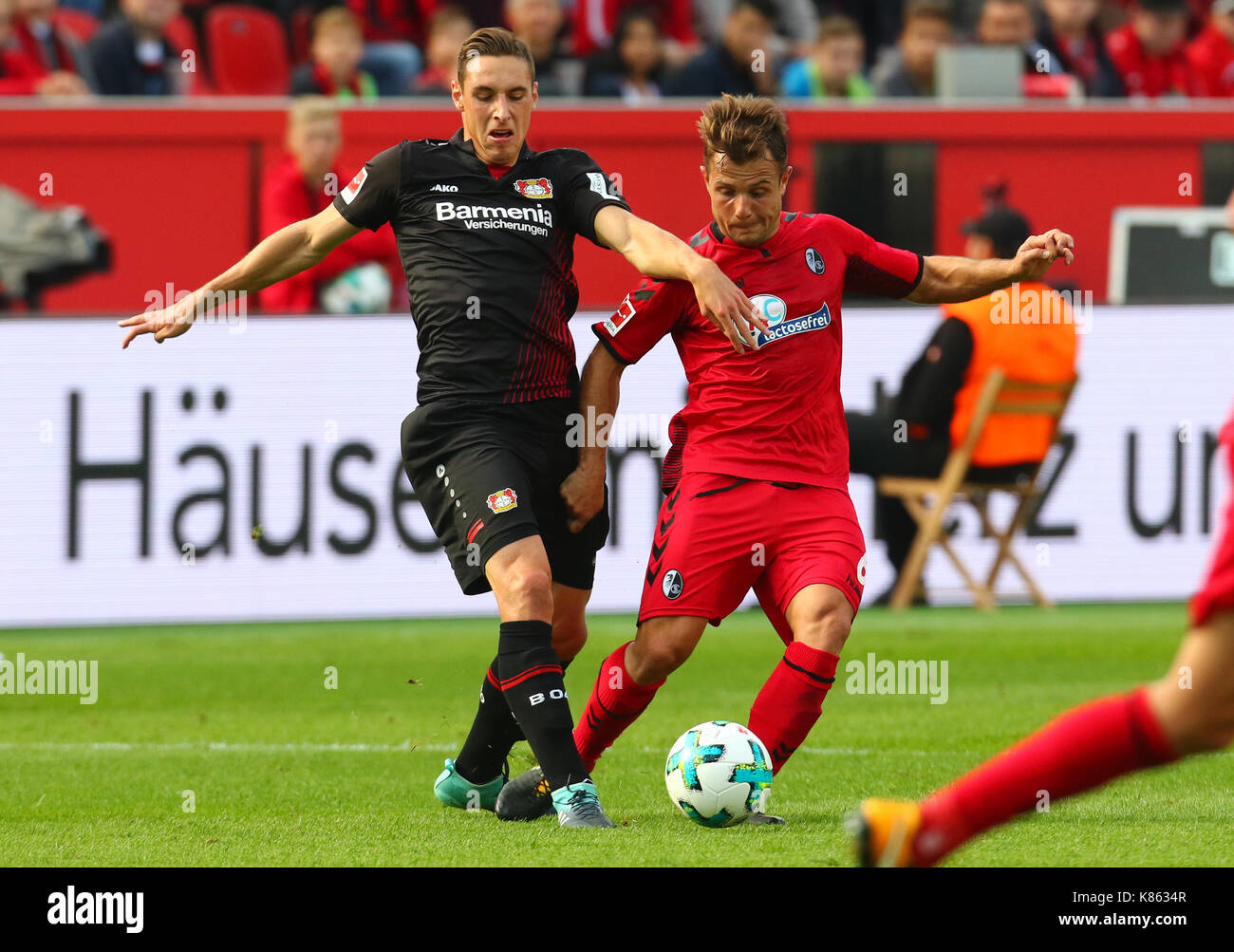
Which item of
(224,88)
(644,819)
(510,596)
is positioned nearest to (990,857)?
(644,819)

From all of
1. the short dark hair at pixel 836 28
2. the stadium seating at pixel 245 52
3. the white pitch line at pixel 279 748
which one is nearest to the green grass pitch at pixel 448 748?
the white pitch line at pixel 279 748

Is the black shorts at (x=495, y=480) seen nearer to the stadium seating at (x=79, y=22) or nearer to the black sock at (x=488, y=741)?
the black sock at (x=488, y=741)

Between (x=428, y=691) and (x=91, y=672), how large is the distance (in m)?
1.91

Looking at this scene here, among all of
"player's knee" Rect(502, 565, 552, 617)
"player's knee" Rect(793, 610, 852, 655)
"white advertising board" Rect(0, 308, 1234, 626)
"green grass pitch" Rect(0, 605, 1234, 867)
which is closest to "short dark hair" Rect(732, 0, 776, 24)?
"white advertising board" Rect(0, 308, 1234, 626)

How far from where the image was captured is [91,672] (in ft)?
31.7

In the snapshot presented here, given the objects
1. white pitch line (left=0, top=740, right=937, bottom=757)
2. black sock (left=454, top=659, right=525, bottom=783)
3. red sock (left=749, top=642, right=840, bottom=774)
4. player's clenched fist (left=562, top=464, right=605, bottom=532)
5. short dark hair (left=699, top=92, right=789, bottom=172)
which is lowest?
Answer: white pitch line (left=0, top=740, right=937, bottom=757)

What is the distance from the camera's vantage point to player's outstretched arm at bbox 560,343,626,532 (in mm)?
5859

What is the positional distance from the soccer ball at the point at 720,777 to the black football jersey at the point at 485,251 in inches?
47.5

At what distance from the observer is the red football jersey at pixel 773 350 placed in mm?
5941

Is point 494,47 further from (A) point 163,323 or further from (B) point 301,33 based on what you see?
(B) point 301,33

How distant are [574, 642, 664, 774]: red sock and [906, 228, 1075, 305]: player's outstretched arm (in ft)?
5.07

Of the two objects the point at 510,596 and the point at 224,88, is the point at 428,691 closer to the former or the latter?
the point at 510,596

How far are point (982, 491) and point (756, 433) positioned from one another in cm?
594

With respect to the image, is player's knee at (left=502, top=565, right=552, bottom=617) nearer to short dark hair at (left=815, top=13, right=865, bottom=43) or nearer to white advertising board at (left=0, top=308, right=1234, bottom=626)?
white advertising board at (left=0, top=308, right=1234, bottom=626)
